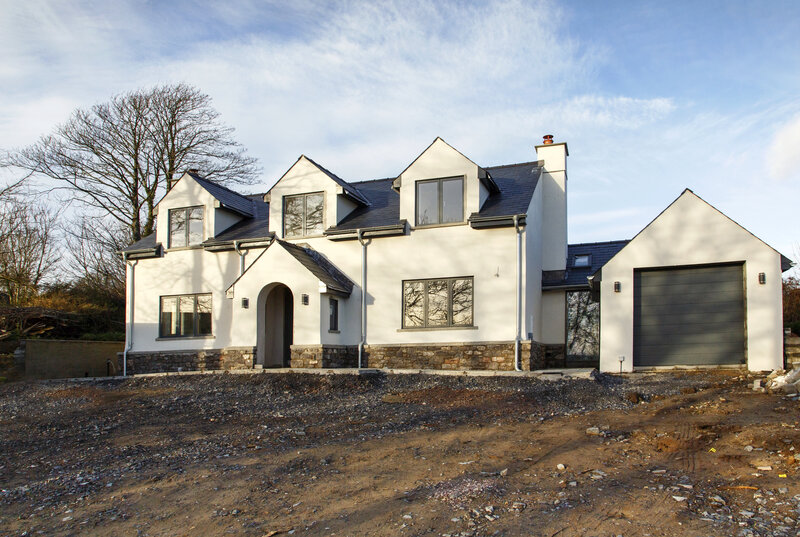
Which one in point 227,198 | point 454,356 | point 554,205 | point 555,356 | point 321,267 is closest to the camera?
point 454,356

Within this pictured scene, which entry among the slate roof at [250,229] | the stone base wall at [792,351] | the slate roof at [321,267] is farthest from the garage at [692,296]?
the slate roof at [250,229]

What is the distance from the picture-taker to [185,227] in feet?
67.3

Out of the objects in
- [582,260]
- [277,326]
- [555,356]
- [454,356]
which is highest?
[582,260]

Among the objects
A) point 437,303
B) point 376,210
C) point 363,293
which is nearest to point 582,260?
point 437,303

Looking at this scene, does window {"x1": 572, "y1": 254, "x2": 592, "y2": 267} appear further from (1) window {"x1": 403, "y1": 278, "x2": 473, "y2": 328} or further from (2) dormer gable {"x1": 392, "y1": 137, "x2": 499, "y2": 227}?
(1) window {"x1": 403, "y1": 278, "x2": 473, "y2": 328}

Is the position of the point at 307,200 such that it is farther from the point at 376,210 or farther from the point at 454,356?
the point at 454,356

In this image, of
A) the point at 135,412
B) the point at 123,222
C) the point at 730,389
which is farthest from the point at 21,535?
the point at 123,222

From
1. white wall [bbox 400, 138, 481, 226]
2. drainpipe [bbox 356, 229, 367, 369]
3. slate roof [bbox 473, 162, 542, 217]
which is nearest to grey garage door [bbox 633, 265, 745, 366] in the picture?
slate roof [bbox 473, 162, 542, 217]

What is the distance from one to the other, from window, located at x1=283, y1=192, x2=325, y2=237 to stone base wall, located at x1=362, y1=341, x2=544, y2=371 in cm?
399

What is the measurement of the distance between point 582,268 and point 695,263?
4696 mm

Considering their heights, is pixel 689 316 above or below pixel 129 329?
above

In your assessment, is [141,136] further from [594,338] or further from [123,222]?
[594,338]

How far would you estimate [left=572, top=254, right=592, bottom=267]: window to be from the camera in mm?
19922

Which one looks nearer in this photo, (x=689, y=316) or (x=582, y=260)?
(x=689, y=316)
